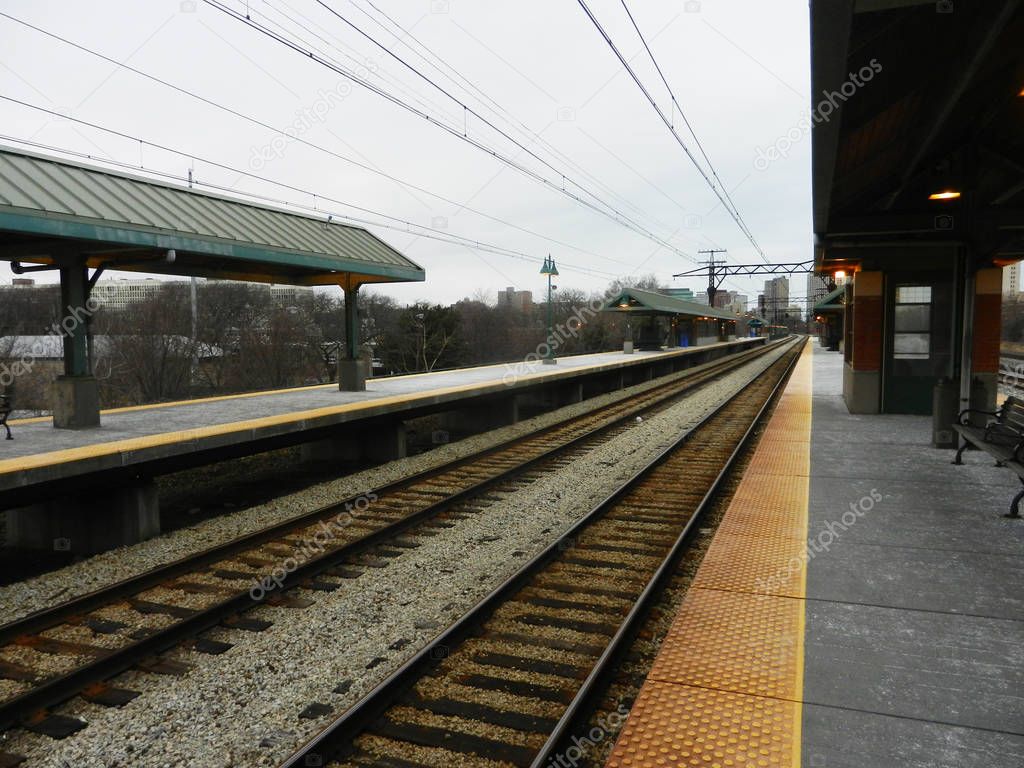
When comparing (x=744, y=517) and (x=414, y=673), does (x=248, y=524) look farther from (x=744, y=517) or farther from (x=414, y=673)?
(x=744, y=517)

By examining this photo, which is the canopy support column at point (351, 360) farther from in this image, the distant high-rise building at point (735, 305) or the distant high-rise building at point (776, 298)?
the distant high-rise building at point (776, 298)

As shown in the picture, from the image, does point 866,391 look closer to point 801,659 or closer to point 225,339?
point 801,659

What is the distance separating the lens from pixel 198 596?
5.77 metres

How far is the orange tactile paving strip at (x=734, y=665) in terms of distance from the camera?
3139 mm

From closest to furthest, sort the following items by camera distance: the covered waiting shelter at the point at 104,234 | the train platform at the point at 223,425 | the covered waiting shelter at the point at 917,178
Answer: the covered waiting shelter at the point at 917,178 < the train platform at the point at 223,425 < the covered waiting shelter at the point at 104,234

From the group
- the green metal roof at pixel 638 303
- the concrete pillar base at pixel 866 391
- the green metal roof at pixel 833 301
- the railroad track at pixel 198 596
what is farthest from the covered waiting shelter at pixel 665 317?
the railroad track at pixel 198 596

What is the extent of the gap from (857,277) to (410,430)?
10.9 meters

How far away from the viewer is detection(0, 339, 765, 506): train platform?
274 inches

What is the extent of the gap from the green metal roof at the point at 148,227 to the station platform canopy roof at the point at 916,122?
7576 millimetres

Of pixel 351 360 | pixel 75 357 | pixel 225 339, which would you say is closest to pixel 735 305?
pixel 225 339

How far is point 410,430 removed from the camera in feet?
58.3

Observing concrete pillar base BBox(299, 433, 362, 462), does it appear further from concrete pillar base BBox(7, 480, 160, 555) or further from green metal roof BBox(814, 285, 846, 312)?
green metal roof BBox(814, 285, 846, 312)

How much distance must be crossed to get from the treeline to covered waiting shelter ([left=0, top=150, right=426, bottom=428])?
71.8 feet

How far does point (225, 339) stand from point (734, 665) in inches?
1853
